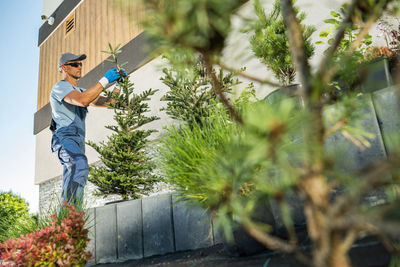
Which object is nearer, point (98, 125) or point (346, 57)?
point (346, 57)

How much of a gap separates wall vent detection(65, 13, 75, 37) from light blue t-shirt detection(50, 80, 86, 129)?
227 inches

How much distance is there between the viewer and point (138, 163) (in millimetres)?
3963

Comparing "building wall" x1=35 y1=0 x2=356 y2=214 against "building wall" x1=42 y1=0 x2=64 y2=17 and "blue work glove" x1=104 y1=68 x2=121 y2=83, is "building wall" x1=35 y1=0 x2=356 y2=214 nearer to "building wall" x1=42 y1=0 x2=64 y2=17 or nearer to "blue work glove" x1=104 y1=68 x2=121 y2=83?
"blue work glove" x1=104 y1=68 x2=121 y2=83

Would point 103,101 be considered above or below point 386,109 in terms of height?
above

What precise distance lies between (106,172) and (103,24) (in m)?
5.16

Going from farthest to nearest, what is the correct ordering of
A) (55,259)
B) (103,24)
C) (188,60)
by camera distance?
1. (103,24)
2. (55,259)
3. (188,60)

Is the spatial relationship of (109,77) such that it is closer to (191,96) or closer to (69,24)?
(191,96)

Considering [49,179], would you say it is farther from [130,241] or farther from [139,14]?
[139,14]

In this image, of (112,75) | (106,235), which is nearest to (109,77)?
(112,75)

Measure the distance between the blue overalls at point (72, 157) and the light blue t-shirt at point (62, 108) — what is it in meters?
A: 0.06

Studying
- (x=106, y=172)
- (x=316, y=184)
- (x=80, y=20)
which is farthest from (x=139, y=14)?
(x=80, y=20)

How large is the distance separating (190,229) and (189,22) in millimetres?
2098

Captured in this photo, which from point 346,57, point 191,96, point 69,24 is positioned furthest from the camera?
point 69,24

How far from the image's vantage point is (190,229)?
8.00 feet
